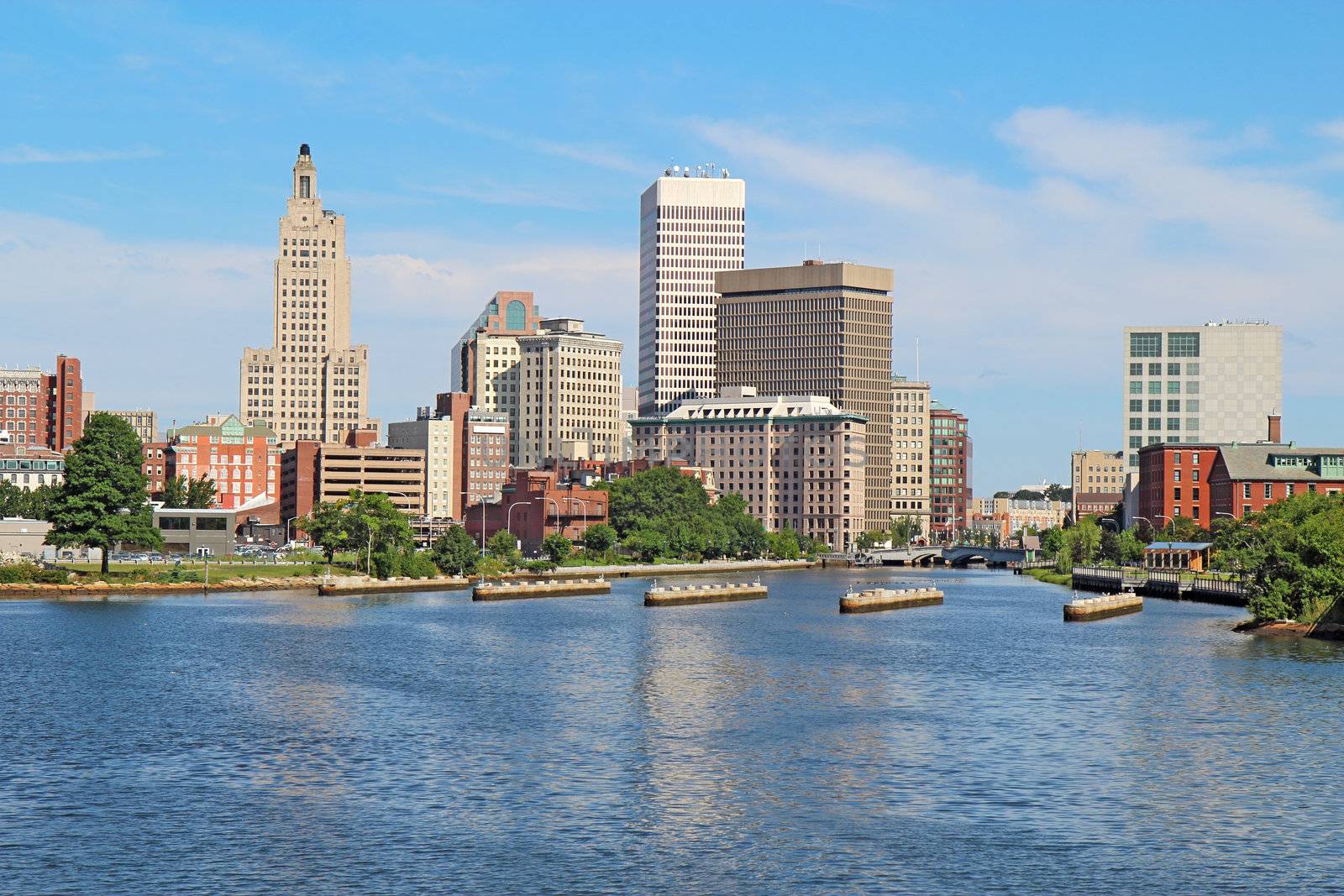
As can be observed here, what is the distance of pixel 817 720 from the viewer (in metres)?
81.9

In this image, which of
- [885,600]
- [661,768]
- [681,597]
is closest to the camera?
[661,768]

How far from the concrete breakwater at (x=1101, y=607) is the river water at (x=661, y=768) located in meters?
37.0

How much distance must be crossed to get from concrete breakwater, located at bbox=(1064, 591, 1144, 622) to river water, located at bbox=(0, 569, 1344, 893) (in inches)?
1458

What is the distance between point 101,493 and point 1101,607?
106535mm

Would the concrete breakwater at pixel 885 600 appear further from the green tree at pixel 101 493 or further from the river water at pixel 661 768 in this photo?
the green tree at pixel 101 493

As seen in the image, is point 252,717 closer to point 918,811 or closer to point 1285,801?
point 918,811

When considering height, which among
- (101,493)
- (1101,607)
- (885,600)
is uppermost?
(101,493)

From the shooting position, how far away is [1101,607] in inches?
6575

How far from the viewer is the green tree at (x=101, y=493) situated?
183 m

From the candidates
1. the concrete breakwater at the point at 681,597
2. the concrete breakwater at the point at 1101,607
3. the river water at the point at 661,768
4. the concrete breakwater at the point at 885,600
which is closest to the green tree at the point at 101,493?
the concrete breakwater at the point at 681,597

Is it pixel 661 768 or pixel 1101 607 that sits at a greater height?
pixel 1101 607

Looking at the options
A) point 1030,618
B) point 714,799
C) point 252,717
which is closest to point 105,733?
point 252,717

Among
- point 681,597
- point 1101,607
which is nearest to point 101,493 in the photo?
point 681,597

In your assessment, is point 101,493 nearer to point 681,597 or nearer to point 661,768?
point 681,597
